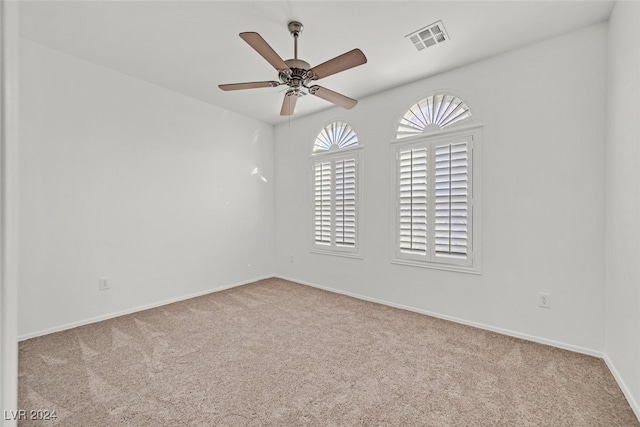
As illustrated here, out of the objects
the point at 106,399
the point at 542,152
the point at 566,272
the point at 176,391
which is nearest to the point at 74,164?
the point at 106,399

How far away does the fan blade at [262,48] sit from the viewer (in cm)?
188

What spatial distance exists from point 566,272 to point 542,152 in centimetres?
112

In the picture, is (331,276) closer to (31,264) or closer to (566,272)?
(566,272)

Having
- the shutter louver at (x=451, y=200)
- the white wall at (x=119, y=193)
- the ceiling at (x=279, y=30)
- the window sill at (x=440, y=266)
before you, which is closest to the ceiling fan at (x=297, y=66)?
the ceiling at (x=279, y=30)

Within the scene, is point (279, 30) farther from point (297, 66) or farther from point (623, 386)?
point (623, 386)

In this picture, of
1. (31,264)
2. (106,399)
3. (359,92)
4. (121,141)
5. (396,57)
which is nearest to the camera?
(106,399)

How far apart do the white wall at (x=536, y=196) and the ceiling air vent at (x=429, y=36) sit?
2.18 feet

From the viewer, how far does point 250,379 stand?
2.14 metres

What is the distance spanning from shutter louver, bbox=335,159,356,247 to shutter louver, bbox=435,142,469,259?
1.20 meters

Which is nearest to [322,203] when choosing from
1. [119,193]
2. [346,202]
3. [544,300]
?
[346,202]

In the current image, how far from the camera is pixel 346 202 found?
14.0 ft

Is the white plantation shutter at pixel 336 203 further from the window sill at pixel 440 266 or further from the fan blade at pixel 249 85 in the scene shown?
the fan blade at pixel 249 85

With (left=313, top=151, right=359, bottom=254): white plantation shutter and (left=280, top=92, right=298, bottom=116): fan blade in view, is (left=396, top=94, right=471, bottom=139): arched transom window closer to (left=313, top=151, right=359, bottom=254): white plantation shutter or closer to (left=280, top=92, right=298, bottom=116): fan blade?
(left=313, top=151, right=359, bottom=254): white plantation shutter

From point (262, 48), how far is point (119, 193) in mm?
2571
